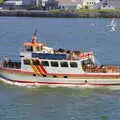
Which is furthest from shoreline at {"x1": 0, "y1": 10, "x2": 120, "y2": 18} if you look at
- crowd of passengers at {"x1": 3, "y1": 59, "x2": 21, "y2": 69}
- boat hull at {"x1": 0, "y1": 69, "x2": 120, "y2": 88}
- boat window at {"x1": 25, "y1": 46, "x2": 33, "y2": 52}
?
boat window at {"x1": 25, "y1": 46, "x2": 33, "y2": 52}

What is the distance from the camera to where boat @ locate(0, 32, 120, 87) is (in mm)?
44344

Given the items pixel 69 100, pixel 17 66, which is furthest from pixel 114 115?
pixel 17 66

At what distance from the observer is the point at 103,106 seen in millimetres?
39375

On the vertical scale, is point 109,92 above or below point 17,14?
above

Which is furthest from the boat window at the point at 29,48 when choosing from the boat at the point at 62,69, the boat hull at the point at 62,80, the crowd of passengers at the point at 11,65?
the boat hull at the point at 62,80

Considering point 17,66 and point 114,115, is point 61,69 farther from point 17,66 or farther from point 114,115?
point 114,115

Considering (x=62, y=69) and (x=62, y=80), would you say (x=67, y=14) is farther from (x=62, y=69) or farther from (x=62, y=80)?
(x=62, y=69)

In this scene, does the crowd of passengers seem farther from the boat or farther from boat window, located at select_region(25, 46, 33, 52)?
boat window, located at select_region(25, 46, 33, 52)

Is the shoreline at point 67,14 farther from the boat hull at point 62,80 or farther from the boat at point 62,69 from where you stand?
the boat at point 62,69

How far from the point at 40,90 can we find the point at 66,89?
1.68 metres

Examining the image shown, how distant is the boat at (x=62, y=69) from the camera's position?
44.3 meters

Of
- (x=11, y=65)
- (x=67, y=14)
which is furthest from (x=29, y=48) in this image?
(x=67, y=14)

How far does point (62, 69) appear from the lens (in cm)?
4462

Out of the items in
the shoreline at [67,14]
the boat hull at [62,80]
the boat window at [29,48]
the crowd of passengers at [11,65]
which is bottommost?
the shoreline at [67,14]
